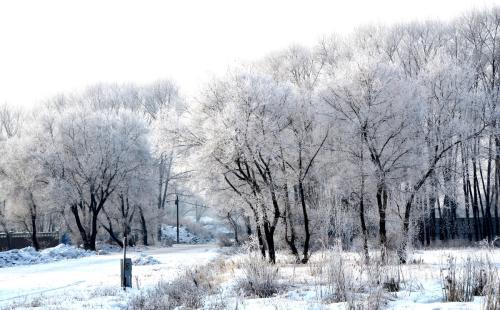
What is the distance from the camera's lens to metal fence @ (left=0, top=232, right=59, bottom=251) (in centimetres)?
4688

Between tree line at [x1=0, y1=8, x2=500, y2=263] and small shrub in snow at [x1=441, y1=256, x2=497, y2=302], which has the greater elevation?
tree line at [x1=0, y1=8, x2=500, y2=263]

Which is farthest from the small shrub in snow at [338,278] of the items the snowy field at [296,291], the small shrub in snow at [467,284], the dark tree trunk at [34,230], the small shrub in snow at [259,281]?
the dark tree trunk at [34,230]

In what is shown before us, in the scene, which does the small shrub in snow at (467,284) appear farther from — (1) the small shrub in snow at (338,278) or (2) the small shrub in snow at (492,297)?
(1) the small shrub in snow at (338,278)

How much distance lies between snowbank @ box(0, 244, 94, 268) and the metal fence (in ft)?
52.3

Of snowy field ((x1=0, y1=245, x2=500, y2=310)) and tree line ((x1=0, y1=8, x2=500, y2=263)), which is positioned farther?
tree line ((x1=0, y1=8, x2=500, y2=263))

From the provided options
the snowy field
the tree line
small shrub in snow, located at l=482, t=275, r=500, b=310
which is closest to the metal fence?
the tree line

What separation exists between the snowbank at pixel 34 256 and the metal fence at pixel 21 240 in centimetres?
1594

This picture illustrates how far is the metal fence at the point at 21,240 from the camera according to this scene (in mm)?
46875

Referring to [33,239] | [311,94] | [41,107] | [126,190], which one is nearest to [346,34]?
[311,94]

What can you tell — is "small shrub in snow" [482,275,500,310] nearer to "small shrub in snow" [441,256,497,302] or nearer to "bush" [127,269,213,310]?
"small shrub in snow" [441,256,497,302]

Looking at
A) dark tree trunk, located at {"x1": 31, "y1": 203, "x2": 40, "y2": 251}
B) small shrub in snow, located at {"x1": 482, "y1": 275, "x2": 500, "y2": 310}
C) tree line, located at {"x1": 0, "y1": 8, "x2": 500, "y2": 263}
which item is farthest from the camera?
dark tree trunk, located at {"x1": 31, "y1": 203, "x2": 40, "y2": 251}

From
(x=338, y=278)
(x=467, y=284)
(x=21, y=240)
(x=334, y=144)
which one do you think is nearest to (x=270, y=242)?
(x=334, y=144)

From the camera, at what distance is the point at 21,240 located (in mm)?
48344

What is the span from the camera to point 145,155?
160 feet
